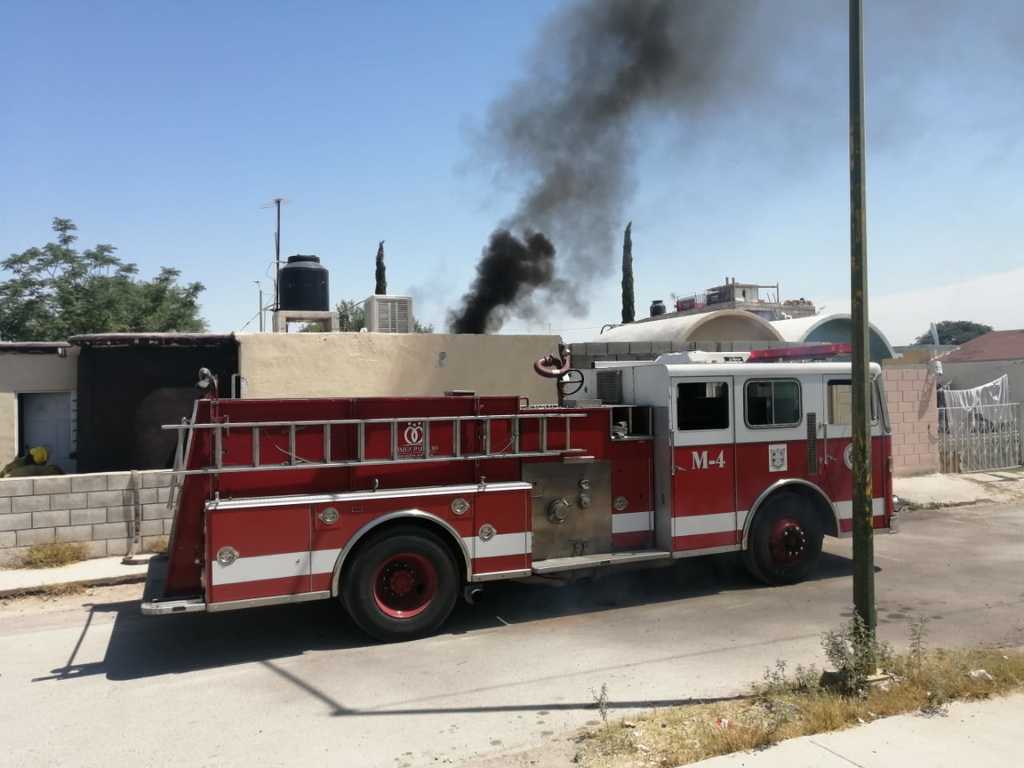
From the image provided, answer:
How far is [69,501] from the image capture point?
9.61 m

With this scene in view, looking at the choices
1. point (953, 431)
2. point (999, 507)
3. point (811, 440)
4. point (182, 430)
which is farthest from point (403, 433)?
point (953, 431)

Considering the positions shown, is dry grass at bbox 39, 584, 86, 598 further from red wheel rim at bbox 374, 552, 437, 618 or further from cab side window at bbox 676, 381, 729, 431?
cab side window at bbox 676, 381, 729, 431

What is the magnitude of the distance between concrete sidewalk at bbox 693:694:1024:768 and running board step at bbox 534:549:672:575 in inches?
126

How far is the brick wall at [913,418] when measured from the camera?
1580 cm

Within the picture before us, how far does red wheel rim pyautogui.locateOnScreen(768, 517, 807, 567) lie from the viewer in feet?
28.3

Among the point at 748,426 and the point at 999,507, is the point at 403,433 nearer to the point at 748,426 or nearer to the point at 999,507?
the point at 748,426

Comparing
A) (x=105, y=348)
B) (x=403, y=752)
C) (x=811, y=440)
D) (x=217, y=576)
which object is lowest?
(x=403, y=752)

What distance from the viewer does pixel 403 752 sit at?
4.82 metres

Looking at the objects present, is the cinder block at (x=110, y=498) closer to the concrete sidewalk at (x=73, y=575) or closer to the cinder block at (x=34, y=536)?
the cinder block at (x=34, y=536)

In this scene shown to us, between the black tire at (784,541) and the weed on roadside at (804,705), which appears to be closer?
the weed on roadside at (804,705)

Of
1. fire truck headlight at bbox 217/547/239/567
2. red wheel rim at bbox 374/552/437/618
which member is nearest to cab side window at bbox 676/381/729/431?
red wheel rim at bbox 374/552/437/618

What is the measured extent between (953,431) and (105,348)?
16.6m

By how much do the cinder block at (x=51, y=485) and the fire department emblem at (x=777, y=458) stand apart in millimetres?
8374

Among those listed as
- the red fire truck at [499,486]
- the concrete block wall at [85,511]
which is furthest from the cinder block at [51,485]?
the red fire truck at [499,486]
